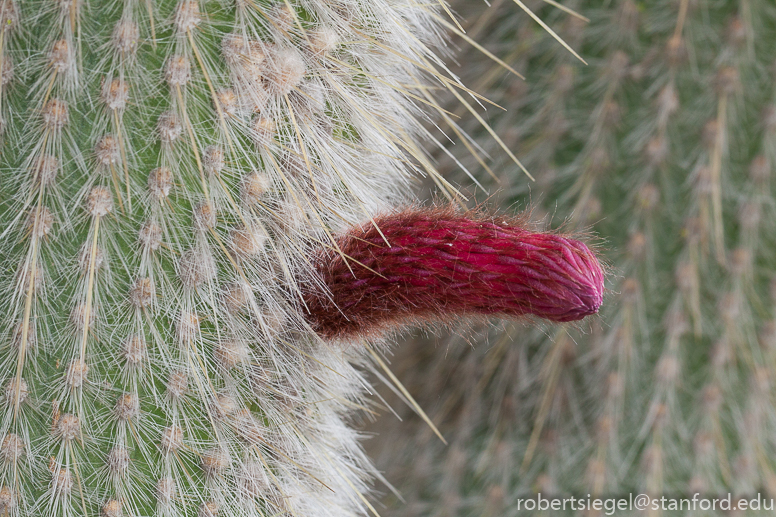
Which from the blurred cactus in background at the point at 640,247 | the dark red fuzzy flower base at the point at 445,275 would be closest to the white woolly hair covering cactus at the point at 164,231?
the dark red fuzzy flower base at the point at 445,275

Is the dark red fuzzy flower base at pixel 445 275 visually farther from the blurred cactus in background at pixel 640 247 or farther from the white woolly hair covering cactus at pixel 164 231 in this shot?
the blurred cactus in background at pixel 640 247

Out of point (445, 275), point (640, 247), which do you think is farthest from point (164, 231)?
point (640, 247)

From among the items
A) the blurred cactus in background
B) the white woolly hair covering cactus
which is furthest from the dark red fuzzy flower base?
→ the blurred cactus in background

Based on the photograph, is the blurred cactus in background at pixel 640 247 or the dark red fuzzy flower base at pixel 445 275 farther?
the blurred cactus in background at pixel 640 247

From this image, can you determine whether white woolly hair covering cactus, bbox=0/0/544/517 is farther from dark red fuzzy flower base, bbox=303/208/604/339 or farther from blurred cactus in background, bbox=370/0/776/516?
blurred cactus in background, bbox=370/0/776/516
